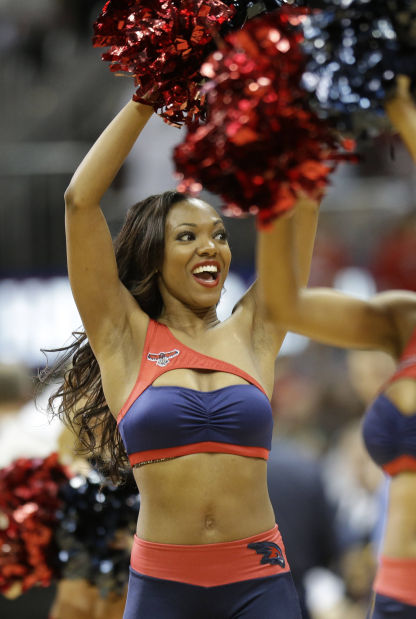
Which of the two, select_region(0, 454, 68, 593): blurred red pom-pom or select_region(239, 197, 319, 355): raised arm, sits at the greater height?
select_region(239, 197, 319, 355): raised arm

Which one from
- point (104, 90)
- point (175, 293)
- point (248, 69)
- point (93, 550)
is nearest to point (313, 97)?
point (248, 69)

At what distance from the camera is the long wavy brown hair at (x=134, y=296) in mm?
2855

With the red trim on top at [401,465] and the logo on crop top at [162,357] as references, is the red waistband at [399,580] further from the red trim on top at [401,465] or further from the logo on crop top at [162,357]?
the logo on crop top at [162,357]

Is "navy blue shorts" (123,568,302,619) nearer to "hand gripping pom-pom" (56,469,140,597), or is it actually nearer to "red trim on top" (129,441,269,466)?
"red trim on top" (129,441,269,466)

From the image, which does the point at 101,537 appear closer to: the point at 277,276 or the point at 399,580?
the point at 399,580

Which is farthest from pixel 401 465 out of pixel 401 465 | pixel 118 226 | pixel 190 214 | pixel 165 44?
pixel 118 226

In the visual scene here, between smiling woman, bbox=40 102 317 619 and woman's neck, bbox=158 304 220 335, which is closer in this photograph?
smiling woman, bbox=40 102 317 619

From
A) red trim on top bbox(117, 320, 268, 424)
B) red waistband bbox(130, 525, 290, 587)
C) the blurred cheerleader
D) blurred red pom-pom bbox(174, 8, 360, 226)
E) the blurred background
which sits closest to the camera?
blurred red pom-pom bbox(174, 8, 360, 226)

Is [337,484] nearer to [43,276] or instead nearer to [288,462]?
[288,462]

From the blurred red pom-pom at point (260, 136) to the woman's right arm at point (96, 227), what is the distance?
1.72 ft

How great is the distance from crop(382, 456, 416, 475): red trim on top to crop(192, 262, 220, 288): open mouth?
29.7 inches

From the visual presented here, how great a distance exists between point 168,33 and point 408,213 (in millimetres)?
5626

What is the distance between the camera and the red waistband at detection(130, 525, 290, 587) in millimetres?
2516

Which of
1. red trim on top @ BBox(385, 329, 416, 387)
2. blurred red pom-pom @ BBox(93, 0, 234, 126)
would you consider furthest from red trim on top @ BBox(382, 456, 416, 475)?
blurred red pom-pom @ BBox(93, 0, 234, 126)
